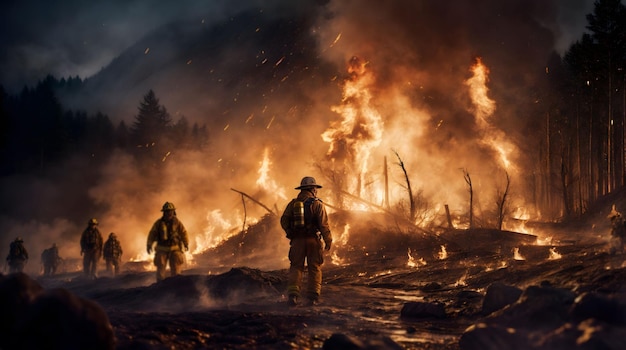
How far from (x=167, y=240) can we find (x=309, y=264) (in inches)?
172

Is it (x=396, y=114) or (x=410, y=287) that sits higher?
(x=396, y=114)

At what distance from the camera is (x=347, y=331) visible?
6.59 metres

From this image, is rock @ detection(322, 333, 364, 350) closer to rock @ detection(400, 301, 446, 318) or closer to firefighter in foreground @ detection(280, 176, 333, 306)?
rock @ detection(400, 301, 446, 318)

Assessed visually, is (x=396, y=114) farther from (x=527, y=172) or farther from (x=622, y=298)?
(x=622, y=298)

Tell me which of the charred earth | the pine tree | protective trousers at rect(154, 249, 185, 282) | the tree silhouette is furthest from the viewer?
the pine tree

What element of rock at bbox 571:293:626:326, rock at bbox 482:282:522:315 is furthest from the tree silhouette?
rock at bbox 571:293:626:326

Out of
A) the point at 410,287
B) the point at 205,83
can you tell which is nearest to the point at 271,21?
the point at 205,83

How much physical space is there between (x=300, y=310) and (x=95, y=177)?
49.3 m

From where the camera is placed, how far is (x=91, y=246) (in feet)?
61.1

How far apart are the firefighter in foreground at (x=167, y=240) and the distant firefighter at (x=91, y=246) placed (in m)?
7.85

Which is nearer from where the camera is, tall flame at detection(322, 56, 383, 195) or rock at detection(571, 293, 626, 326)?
rock at detection(571, 293, 626, 326)

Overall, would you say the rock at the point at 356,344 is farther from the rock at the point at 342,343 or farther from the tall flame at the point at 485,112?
the tall flame at the point at 485,112

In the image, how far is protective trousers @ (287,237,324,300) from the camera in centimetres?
899

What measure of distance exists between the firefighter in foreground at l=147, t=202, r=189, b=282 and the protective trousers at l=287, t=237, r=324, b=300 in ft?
13.0
